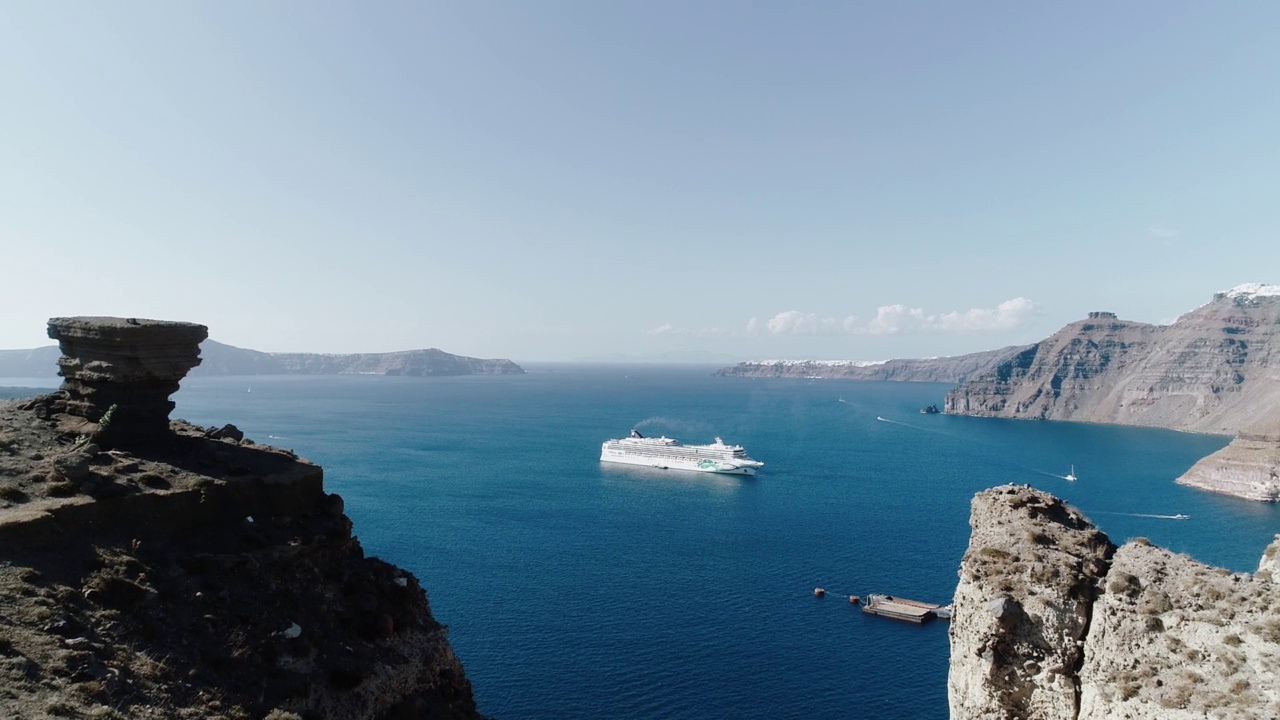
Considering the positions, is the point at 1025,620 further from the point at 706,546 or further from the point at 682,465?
the point at 682,465

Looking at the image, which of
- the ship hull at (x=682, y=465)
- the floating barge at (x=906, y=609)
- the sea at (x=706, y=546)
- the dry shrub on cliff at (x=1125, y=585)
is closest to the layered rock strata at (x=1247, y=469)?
the sea at (x=706, y=546)

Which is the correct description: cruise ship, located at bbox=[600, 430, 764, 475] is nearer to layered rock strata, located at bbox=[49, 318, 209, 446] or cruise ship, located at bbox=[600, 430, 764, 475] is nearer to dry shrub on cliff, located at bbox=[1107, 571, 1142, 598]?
dry shrub on cliff, located at bbox=[1107, 571, 1142, 598]

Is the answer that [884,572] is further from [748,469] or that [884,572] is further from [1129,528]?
[748,469]

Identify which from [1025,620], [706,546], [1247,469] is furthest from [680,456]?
[1025,620]

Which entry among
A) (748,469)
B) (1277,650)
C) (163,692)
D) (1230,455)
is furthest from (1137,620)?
(1230,455)

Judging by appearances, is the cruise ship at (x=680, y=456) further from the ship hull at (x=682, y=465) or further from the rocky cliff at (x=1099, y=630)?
the rocky cliff at (x=1099, y=630)

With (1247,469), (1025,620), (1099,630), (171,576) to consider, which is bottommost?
(1247,469)

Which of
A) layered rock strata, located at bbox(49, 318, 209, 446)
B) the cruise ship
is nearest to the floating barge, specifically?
layered rock strata, located at bbox(49, 318, 209, 446)
